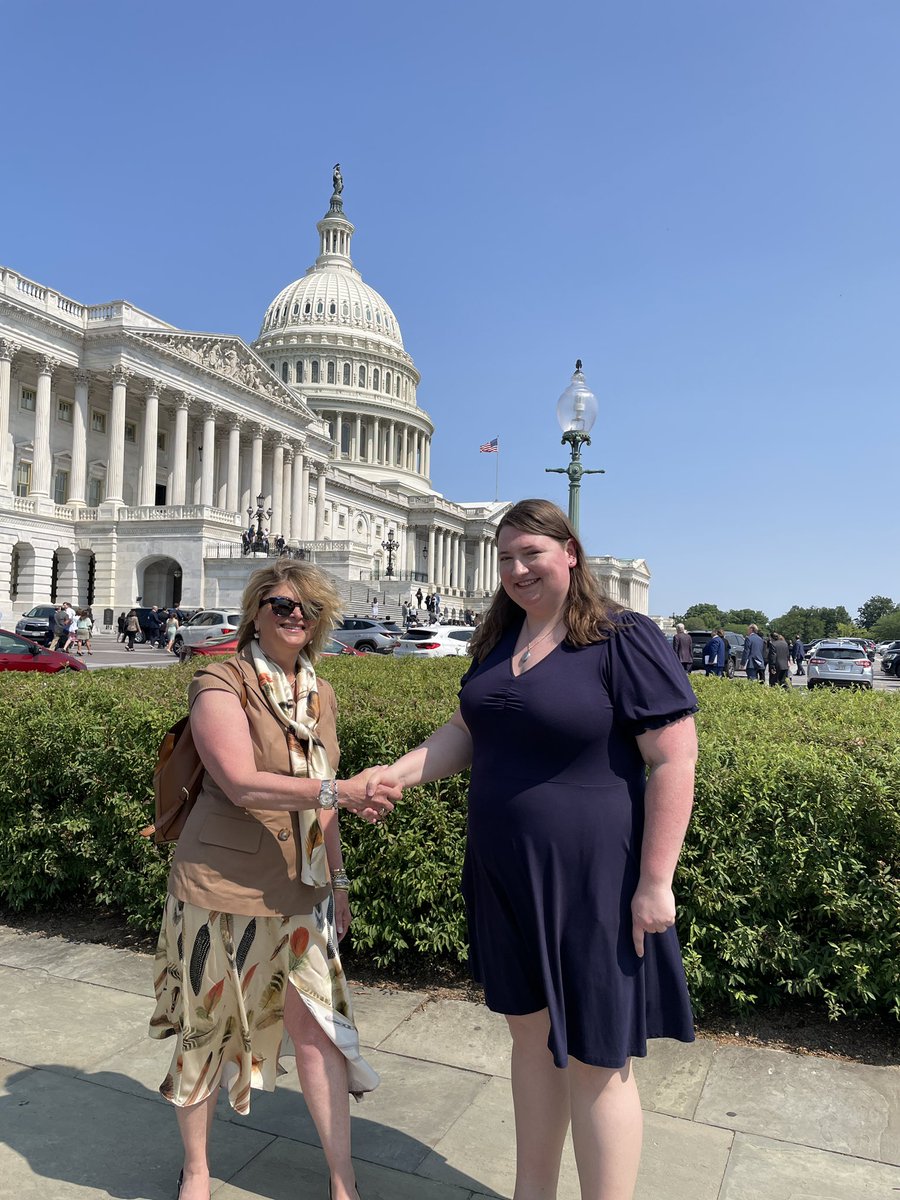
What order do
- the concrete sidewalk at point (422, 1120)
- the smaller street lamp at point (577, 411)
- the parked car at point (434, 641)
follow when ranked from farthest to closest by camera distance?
the parked car at point (434, 641) → the smaller street lamp at point (577, 411) → the concrete sidewalk at point (422, 1120)

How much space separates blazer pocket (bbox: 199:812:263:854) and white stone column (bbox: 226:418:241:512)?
63.1 meters

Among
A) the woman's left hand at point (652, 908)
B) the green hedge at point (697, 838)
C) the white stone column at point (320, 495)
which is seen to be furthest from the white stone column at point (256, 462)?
the woman's left hand at point (652, 908)

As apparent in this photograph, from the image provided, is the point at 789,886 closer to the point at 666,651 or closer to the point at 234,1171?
the point at 666,651

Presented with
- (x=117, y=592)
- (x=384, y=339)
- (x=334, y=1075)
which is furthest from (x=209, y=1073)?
(x=384, y=339)

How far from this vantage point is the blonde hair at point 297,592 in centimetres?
322

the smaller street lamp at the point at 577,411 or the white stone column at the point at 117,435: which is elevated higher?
the white stone column at the point at 117,435

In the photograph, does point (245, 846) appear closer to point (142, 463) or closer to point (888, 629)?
point (142, 463)

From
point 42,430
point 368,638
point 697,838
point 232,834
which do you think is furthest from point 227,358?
point 232,834

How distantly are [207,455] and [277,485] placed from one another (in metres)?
8.92

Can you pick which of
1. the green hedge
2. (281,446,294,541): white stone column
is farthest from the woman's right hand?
(281,446,294,541): white stone column

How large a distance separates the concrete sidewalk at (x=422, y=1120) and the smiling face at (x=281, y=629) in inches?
72.0

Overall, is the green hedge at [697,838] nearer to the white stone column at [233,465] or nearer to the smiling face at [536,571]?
the smiling face at [536,571]

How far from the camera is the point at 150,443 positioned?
57031 millimetres

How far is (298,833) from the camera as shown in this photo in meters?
3.12
